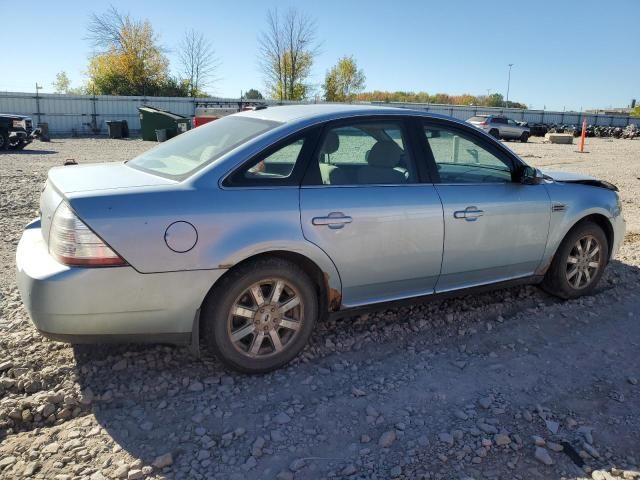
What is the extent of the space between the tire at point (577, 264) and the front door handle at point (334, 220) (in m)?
2.22

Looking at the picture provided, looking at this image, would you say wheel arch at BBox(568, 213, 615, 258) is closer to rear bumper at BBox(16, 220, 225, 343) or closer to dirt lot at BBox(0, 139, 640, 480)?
dirt lot at BBox(0, 139, 640, 480)

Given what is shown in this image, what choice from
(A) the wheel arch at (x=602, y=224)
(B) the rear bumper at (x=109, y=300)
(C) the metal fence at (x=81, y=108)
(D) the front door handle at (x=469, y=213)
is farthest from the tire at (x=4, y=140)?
(A) the wheel arch at (x=602, y=224)

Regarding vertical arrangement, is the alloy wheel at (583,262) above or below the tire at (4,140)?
below

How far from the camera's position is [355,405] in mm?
3100

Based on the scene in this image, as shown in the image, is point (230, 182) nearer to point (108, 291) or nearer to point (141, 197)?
point (141, 197)

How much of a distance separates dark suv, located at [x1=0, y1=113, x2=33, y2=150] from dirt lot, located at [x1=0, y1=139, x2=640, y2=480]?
15.8 meters

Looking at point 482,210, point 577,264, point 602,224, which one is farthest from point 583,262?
point 482,210

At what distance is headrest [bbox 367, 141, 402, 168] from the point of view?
3787mm

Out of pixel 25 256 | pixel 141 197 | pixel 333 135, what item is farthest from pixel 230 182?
pixel 25 256

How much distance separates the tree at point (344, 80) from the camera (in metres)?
63.8

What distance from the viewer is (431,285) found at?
3922mm

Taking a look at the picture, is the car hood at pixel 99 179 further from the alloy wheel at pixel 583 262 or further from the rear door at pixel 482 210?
the alloy wheel at pixel 583 262

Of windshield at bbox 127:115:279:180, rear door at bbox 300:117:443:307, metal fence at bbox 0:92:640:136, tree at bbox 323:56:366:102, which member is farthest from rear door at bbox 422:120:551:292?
tree at bbox 323:56:366:102

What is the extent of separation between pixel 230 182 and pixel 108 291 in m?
0.91
